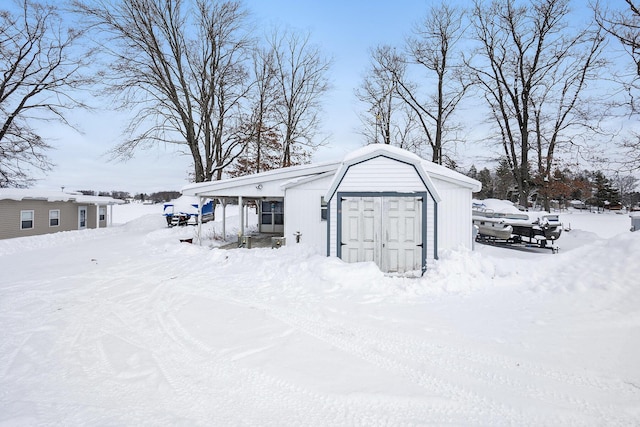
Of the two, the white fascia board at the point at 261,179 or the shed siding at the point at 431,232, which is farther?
the white fascia board at the point at 261,179

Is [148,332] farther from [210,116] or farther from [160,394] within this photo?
[210,116]

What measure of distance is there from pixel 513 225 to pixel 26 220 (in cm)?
2613

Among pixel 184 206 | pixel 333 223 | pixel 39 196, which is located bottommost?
pixel 333 223

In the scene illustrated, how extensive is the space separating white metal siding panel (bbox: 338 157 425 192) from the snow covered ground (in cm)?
224

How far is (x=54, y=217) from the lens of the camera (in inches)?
763

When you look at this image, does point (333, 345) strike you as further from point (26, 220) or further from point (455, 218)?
point (26, 220)

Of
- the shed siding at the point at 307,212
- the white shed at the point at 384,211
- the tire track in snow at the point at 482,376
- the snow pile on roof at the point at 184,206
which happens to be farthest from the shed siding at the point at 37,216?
the tire track in snow at the point at 482,376

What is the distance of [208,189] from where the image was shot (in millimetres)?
13180

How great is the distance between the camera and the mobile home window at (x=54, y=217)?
1909cm

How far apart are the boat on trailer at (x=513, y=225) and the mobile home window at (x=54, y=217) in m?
25.0

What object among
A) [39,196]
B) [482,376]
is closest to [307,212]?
[482,376]

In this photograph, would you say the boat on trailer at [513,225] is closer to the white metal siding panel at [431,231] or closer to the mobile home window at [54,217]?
the white metal siding panel at [431,231]

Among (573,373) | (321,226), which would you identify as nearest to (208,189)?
(321,226)

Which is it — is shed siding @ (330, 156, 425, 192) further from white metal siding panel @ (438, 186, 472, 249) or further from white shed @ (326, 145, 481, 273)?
white metal siding panel @ (438, 186, 472, 249)
